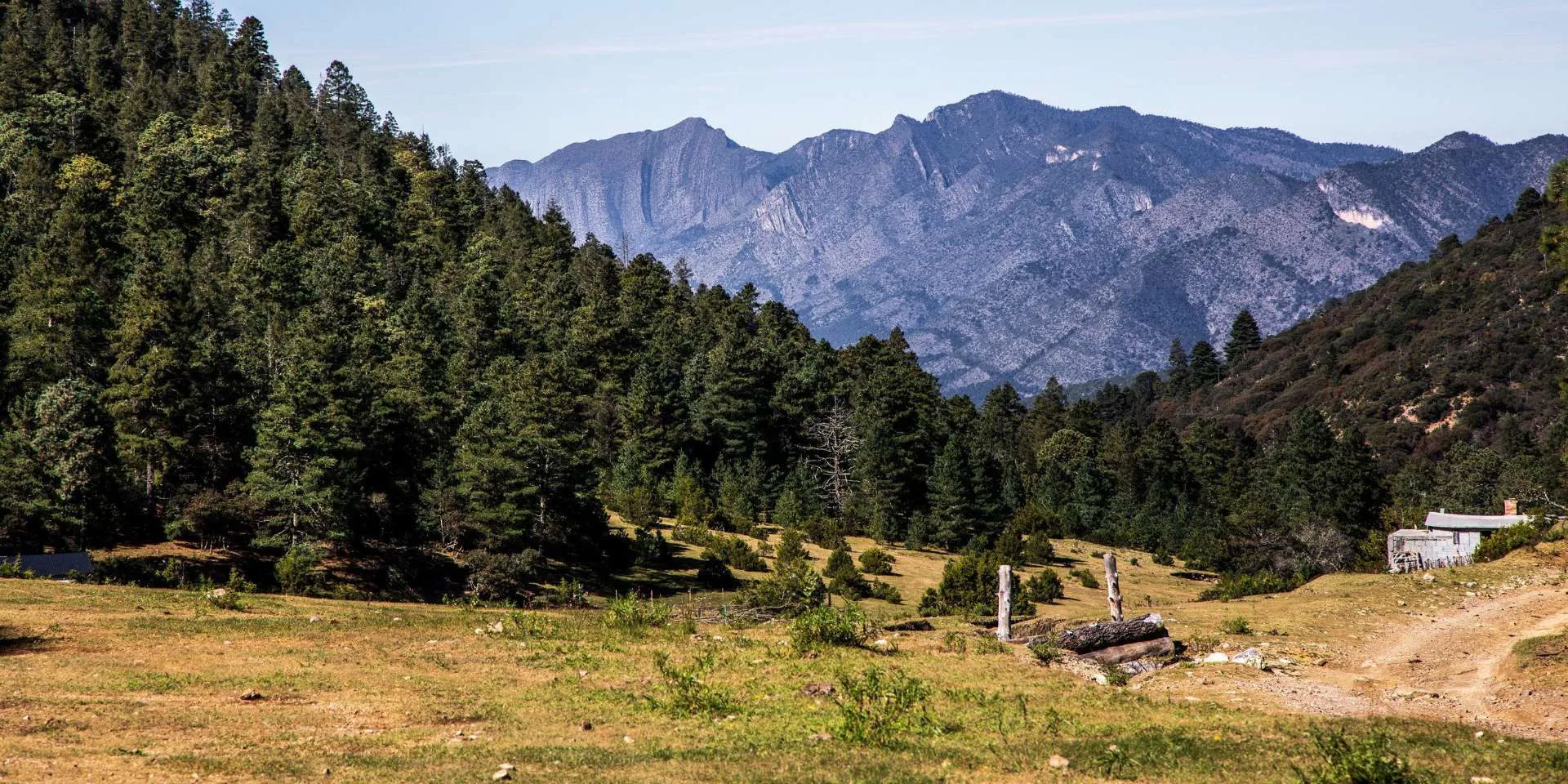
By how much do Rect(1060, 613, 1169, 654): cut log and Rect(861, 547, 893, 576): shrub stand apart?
33961mm

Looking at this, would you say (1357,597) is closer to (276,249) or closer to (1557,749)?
(1557,749)

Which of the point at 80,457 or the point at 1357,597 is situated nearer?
the point at 1357,597

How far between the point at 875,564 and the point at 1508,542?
29.2m

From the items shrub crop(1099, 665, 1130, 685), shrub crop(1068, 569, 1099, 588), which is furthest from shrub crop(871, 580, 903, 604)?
shrub crop(1099, 665, 1130, 685)

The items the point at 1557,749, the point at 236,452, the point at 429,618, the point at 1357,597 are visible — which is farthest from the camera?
the point at 236,452

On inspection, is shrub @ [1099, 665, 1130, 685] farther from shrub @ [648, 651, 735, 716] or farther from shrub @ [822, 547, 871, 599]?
shrub @ [822, 547, 871, 599]

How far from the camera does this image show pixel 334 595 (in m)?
37.7

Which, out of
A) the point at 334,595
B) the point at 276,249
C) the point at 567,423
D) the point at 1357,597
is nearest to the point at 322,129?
the point at 276,249

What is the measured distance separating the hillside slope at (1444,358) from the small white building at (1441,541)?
77360 millimetres

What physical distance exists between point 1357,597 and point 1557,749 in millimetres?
16258

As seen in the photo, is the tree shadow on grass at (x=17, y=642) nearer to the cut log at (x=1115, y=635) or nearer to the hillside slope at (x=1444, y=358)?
the cut log at (x=1115, y=635)

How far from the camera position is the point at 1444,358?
479ft

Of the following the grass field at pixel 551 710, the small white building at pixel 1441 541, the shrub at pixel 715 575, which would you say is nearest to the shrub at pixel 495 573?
the shrub at pixel 715 575

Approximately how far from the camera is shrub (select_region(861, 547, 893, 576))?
2328 inches
